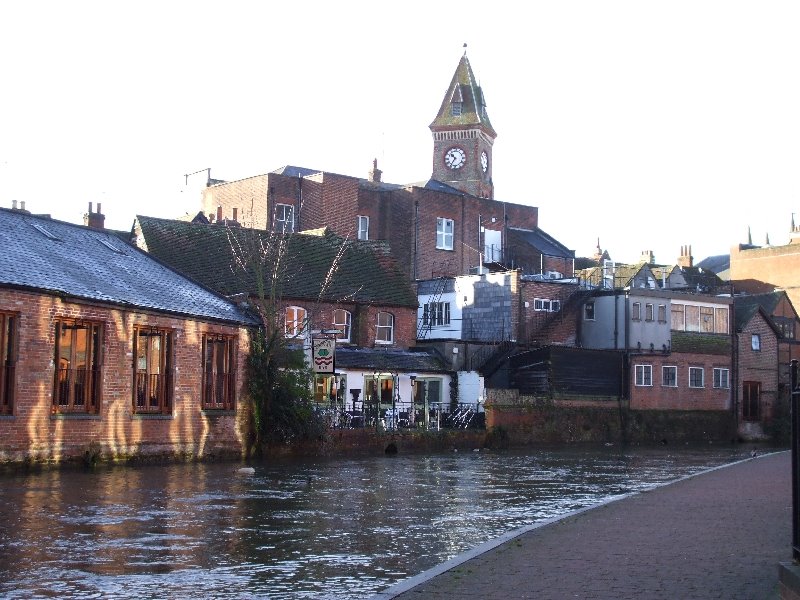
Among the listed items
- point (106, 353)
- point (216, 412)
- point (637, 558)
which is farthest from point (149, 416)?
point (637, 558)

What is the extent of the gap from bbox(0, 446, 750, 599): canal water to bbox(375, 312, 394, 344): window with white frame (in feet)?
60.8

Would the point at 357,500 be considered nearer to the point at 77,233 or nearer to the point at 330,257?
the point at 77,233

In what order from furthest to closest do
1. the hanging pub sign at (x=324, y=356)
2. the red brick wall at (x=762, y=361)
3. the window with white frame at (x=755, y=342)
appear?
the window with white frame at (x=755, y=342), the red brick wall at (x=762, y=361), the hanging pub sign at (x=324, y=356)

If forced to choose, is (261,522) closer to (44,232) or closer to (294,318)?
(44,232)

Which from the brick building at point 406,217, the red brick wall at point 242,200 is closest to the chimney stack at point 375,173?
the brick building at point 406,217

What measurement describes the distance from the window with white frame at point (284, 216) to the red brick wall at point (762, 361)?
91.9 feet

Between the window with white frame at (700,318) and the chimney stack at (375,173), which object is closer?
the window with white frame at (700,318)

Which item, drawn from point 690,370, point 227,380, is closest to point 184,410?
point 227,380

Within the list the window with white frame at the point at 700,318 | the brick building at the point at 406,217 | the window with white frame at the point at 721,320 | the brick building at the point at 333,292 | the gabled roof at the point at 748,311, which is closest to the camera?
the brick building at the point at 333,292

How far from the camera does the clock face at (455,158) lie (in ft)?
301

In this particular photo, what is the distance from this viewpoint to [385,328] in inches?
1933

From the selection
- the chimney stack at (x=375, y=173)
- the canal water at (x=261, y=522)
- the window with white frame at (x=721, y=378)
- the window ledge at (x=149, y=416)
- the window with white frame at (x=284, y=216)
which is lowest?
the canal water at (x=261, y=522)

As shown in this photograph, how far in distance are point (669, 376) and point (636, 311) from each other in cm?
438

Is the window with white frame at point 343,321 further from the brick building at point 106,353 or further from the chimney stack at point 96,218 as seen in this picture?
the brick building at point 106,353
